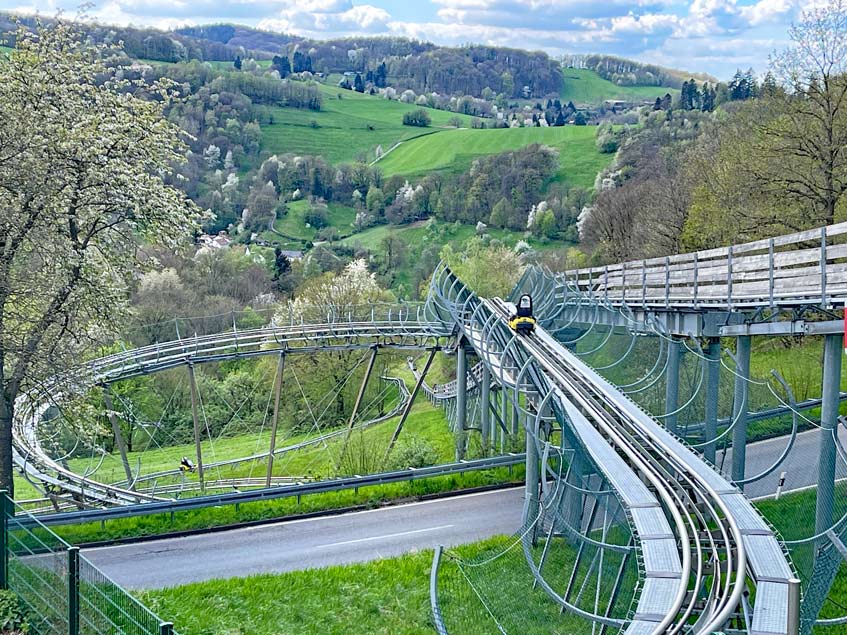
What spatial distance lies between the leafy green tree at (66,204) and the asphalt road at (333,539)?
406cm

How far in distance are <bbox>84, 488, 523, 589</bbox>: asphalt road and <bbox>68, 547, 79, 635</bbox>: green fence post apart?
567 centimetres

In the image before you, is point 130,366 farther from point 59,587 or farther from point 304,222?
point 304,222

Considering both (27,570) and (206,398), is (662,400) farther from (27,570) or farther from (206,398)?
(206,398)

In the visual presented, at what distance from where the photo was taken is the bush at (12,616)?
36.1 feet

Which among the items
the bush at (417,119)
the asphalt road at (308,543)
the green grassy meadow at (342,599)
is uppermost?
the bush at (417,119)

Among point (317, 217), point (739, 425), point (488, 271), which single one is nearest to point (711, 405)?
point (739, 425)

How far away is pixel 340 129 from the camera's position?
561 feet

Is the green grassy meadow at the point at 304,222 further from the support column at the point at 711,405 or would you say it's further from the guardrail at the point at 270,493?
the support column at the point at 711,405

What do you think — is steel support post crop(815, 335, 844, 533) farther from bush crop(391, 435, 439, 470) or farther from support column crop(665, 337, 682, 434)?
bush crop(391, 435, 439, 470)

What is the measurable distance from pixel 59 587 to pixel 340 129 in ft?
545

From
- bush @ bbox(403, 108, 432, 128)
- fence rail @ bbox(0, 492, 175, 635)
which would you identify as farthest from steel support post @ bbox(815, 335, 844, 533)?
bush @ bbox(403, 108, 432, 128)

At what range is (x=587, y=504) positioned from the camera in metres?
11.3

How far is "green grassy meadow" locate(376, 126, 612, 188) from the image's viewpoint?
396ft

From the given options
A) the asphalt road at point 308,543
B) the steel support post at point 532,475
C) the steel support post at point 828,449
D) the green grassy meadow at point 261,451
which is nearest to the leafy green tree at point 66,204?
the asphalt road at point 308,543
